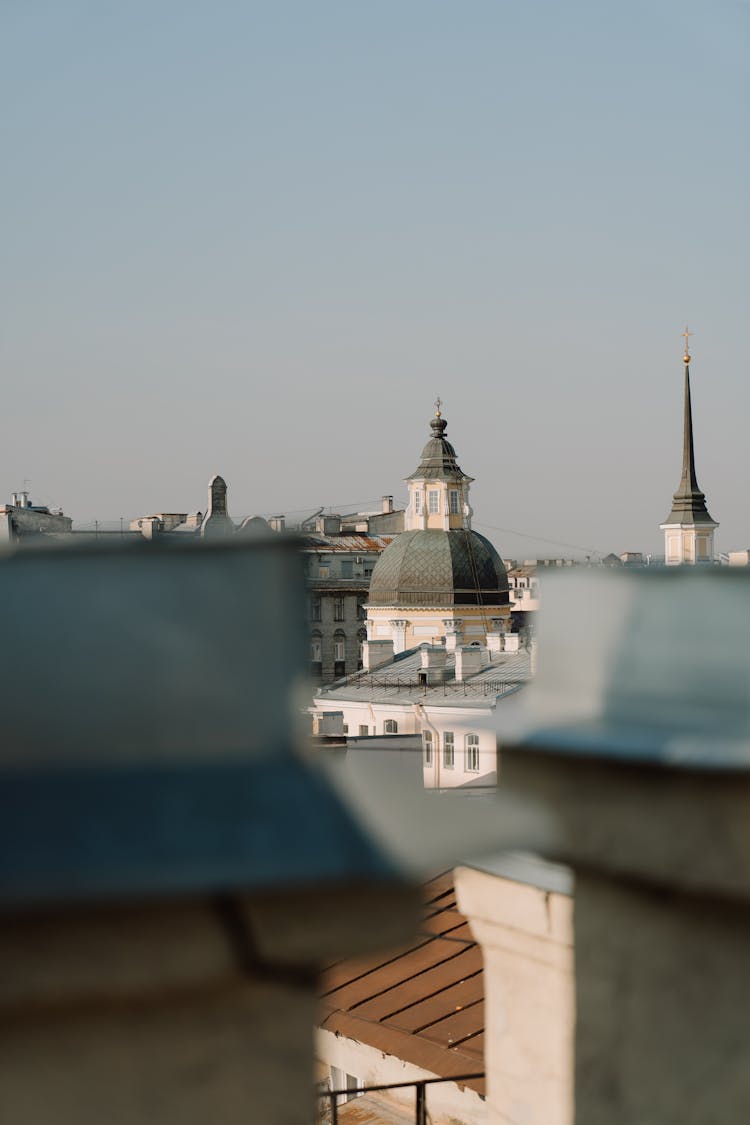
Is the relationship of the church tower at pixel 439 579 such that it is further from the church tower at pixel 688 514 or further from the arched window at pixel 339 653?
the arched window at pixel 339 653

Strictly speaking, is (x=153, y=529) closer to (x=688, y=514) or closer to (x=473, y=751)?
(x=473, y=751)

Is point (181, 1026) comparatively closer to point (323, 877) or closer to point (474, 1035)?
point (323, 877)

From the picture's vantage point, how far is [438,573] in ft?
157

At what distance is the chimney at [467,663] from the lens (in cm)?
3853

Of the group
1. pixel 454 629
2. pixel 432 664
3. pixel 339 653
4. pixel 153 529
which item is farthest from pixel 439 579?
pixel 153 529

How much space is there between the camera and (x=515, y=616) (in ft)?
178

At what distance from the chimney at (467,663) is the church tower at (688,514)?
307 inches

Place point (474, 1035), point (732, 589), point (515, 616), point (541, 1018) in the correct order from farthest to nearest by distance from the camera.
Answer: point (515, 616)
point (474, 1035)
point (541, 1018)
point (732, 589)

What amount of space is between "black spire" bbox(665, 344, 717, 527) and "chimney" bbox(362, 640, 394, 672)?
1186 centimetres

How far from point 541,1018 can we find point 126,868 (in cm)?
79

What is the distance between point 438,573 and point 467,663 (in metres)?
9.41

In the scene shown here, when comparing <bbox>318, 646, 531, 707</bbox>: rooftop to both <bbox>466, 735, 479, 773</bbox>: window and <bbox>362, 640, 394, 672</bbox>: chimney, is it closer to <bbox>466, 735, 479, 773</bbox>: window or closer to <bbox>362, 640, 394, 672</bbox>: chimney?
<bbox>362, 640, 394, 672</bbox>: chimney

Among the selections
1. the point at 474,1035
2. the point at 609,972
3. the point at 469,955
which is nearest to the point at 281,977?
the point at 609,972

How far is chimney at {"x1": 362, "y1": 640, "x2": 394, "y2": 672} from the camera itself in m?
42.8
